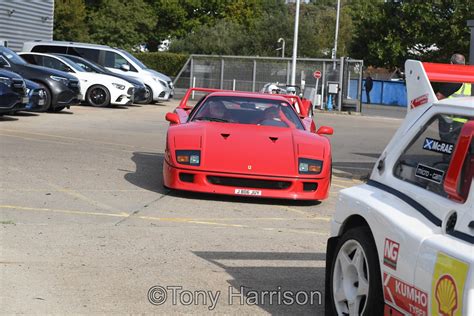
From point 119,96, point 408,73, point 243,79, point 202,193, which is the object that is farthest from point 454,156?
point 243,79

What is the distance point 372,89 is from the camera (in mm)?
47594

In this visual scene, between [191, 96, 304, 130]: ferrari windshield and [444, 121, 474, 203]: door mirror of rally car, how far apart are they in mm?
6620

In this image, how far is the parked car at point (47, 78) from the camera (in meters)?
19.7

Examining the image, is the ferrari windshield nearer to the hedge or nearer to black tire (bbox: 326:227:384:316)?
black tire (bbox: 326:227:384:316)

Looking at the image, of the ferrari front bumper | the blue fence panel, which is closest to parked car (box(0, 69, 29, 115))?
the ferrari front bumper

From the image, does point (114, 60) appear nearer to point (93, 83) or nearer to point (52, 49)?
point (52, 49)

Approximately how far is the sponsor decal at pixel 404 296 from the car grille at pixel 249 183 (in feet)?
16.5

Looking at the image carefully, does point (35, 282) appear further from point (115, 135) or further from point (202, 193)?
point (115, 135)

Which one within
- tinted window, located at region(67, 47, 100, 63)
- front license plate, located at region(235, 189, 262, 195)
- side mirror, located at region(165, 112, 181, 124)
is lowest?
front license plate, located at region(235, 189, 262, 195)

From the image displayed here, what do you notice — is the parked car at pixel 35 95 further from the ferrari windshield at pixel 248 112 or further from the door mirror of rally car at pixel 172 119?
the ferrari windshield at pixel 248 112

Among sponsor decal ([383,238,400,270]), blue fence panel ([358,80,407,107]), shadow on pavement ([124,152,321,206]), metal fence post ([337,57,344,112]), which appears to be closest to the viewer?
sponsor decal ([383,238,400,270])

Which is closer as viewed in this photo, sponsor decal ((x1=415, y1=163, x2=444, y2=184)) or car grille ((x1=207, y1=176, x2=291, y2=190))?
sponsor decal ((x1=415, y1=163, x2=444, y2=184))

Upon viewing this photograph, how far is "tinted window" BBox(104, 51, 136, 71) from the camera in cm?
2820

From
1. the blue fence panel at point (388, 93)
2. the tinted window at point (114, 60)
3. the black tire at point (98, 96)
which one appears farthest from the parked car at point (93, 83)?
the blue fence panel at point (388, 93)
